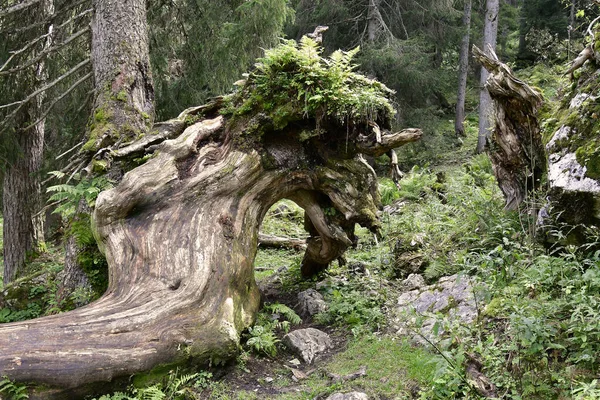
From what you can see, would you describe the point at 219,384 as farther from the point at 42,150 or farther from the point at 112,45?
the point at 42,150

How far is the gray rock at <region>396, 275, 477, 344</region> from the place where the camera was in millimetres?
4949

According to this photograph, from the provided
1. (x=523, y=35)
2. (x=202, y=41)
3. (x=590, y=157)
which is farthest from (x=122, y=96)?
(x=523, y=35)

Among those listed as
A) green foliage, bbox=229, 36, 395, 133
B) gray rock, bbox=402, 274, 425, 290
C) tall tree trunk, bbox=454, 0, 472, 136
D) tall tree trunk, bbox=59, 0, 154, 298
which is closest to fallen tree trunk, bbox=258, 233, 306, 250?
gray rock, bbox=402, 274, 425, 290

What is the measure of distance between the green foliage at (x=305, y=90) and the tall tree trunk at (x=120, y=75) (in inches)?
70.5

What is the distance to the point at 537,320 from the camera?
3812 millimetres

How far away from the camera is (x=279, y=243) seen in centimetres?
1002

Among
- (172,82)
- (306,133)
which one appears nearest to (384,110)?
(306,133)

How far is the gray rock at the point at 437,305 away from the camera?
495 centimetres

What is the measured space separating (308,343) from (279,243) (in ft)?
15.4

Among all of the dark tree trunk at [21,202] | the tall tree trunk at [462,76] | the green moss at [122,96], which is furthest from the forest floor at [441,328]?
the tall tree trunk at [462,76]

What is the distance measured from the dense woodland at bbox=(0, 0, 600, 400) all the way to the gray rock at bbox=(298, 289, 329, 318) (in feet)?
0.12

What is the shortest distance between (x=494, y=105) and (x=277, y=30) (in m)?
5.32

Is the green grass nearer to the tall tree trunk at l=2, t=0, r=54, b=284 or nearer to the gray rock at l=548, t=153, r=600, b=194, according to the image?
Answer: the gray rock at l=548, t=153, r=600, b=194

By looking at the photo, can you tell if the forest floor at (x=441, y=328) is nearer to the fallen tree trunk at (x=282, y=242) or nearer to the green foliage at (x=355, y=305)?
the green foliage at (x=355, y=305)
